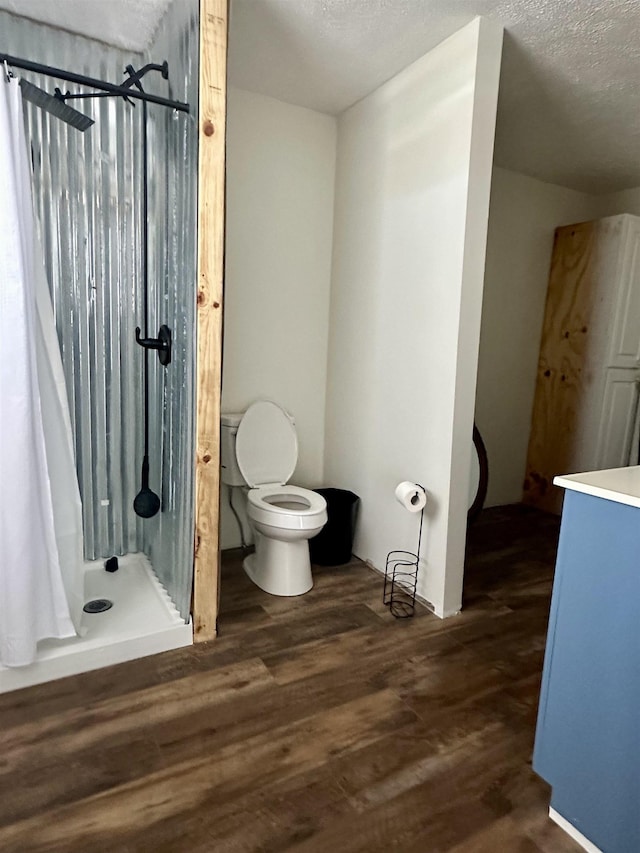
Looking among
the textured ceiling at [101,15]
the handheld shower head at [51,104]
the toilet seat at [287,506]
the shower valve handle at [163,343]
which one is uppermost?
the textured ceiling at [101,15]

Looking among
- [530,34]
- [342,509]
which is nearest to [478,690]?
[342,509]

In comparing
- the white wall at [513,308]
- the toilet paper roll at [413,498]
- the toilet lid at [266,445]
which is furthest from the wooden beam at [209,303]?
the white wall at [513,308]

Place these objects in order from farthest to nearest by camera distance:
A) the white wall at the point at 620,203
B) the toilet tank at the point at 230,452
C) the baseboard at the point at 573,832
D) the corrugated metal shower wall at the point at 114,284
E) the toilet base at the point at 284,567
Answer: the white wall at the point at 620,203 → the toilet tank at the point at 230,452 → the toilet base at the point at 284,567 → the corrugated metal shower wall at the point at 114,284 → the baseboard at the point at 573,832

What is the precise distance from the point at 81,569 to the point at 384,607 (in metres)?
1.29

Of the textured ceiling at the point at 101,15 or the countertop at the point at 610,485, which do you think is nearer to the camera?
the countertop at the point at 610,485

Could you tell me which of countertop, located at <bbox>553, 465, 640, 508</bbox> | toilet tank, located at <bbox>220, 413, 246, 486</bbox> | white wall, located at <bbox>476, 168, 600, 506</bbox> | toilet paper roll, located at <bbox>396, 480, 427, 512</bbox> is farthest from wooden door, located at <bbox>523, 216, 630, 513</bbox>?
countertop, located at <bbox>553, 465, 640, 508</bbox>

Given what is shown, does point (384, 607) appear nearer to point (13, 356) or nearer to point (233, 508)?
point (233, 508)

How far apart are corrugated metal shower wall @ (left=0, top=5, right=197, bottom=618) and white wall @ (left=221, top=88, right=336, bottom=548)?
538 millimetres

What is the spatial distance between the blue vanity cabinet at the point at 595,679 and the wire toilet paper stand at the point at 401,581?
A: 1.04 m

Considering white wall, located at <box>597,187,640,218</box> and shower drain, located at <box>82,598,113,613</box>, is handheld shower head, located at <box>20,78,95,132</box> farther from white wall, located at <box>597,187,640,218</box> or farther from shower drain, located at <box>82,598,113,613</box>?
white wall, located at <box>597,187,640,218</box>

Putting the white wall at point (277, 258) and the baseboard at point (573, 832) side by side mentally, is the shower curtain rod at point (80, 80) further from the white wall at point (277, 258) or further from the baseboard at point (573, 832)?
the baseboard at point (573, 832)

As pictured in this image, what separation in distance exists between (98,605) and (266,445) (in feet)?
3.52

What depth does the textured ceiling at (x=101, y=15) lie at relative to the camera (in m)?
1.91

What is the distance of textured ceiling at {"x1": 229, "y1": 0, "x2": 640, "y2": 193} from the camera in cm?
190
